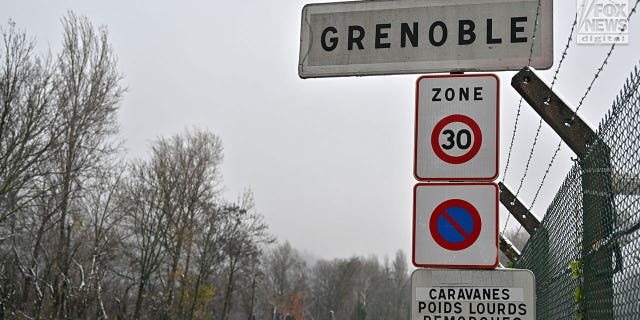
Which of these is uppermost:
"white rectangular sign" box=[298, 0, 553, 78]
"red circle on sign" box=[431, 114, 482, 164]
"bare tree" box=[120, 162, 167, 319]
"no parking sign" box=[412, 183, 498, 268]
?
"bare tree" box=[120, 162, 167, 319]

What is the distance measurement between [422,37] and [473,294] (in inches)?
55.0

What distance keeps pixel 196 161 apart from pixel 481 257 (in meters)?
39.8

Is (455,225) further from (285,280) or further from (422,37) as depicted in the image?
(285,280)

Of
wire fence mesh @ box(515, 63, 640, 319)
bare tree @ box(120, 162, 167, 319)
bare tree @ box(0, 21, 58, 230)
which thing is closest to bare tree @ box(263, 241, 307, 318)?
bare tree @ box(120, 162, 167, 319)

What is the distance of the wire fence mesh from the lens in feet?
8.39

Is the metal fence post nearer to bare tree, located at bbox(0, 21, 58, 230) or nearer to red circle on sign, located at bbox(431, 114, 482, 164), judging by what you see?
red circle on sign, located at bbox(431, 114, 482, 164)

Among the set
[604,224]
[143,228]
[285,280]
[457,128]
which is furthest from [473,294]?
[285,280]

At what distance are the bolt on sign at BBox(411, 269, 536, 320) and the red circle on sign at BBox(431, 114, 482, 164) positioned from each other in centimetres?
52

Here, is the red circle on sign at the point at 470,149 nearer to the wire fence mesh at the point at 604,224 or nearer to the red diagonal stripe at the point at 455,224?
the red diagonal stripe at the point at 455,224

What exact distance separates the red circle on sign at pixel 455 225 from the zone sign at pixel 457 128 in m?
0.13

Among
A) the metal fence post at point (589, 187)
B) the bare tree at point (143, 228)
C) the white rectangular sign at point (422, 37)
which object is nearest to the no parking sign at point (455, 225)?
the metal fence post at point (589, 187)

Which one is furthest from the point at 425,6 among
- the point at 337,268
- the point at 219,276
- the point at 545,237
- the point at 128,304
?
the point at 337,268

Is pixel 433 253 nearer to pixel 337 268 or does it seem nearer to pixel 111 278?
pixel 111 278

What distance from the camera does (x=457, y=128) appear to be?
3.32 metres
